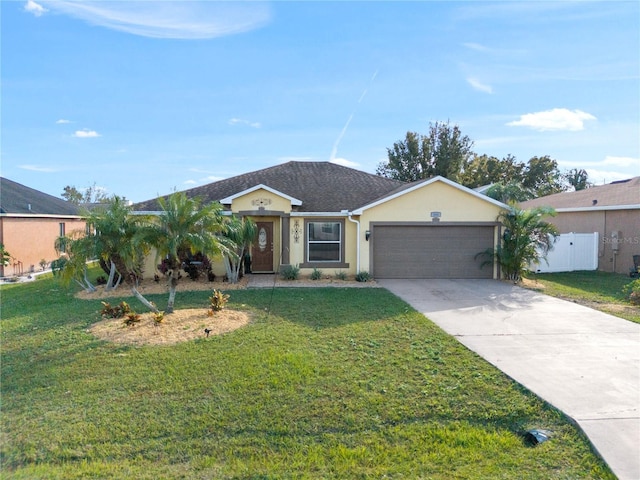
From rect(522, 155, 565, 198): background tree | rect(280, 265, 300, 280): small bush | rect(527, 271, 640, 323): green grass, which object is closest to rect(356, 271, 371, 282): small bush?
rect(280, 265, 300, 280): small bush

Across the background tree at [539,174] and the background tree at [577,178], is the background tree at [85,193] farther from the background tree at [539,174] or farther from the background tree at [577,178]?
the background tree at [577,178]

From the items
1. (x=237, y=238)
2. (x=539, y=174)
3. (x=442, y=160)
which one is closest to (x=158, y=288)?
(x=237, y=238)

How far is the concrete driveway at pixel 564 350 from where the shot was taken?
4312 mm

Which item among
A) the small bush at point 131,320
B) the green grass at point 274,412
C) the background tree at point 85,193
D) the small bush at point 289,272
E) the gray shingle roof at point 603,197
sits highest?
the background tree at point 85,193

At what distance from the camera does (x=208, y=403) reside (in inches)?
189

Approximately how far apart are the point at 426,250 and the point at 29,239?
19.4 m

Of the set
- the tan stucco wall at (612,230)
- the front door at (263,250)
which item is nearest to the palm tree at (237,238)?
the front door at (263,250)

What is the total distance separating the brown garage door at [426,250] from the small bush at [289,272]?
3096 mm

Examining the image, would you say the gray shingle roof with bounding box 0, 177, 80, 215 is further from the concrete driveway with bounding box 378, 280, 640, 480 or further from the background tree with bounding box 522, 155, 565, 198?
the background tree with bounding box 522, 155, 565, 198

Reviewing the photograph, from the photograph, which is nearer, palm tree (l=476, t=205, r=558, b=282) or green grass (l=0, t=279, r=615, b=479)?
green grass (l=0, t=279, r=615, b=479)

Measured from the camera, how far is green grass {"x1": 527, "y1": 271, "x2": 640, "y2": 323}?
33.0ft

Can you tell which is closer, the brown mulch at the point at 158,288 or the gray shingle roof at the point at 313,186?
the brown mulch at the point at 158,288

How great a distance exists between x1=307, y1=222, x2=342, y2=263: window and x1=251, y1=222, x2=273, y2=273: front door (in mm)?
1905

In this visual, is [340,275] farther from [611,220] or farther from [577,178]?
[577,178]
